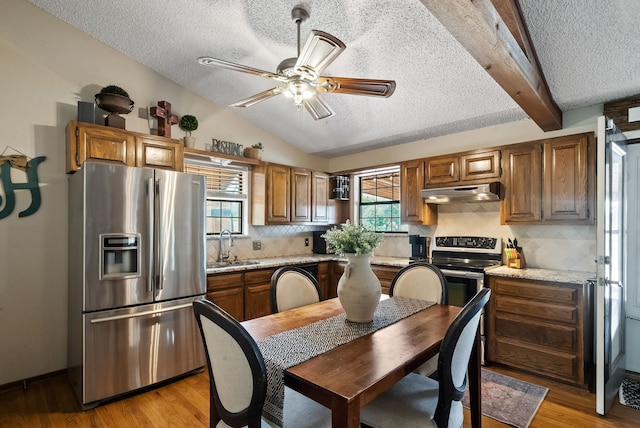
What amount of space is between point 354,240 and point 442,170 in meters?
2.41

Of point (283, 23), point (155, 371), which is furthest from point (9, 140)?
point (283, 23)

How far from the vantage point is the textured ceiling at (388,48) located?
7.22 feet

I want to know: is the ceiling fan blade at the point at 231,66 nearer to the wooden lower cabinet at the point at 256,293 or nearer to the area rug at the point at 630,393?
the wooden lower cabinet at the point at 256,293

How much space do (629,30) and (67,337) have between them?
5.07m

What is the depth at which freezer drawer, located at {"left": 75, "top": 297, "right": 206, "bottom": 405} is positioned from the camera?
2385 mm

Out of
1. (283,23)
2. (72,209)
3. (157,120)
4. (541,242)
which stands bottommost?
(541,242)

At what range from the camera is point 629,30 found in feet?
6.88

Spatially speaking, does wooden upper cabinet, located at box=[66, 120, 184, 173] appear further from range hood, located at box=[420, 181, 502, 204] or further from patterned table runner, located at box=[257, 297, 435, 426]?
range hood, located at box=[420, 181, 502, 204]

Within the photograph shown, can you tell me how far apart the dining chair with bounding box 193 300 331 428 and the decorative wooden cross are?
261cm

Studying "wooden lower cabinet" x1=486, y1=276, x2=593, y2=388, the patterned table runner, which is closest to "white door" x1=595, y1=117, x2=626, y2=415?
"wooden lower cabinet" x1=486, y1=276, x2=593, y2=388

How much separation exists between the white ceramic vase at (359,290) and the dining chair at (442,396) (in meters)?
0.41

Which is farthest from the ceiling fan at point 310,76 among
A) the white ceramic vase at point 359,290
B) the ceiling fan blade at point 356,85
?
the white ceramic vase at point 359,290

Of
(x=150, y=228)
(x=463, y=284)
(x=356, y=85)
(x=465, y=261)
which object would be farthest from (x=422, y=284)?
(x=150, y=228)

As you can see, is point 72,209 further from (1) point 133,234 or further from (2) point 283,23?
(2) point 283,23
